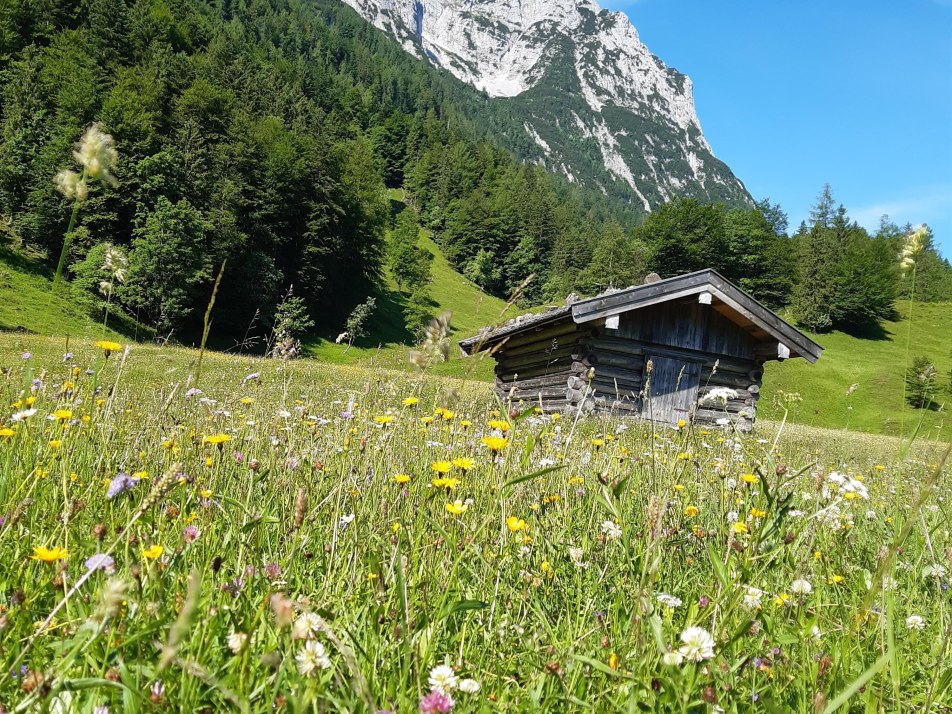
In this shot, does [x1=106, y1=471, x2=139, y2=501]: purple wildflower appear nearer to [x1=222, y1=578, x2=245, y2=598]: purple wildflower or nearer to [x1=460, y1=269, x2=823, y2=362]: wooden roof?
[x1=222, y1=578, x2=245, y2=598]: purple wildflower

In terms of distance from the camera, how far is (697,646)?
118cm

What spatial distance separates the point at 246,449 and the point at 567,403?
10558 millimetres

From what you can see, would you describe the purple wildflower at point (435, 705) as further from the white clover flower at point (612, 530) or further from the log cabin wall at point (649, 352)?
the log cabin wall at point (649, 352)

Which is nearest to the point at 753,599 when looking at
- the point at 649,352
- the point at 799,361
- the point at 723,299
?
the point at 723,299

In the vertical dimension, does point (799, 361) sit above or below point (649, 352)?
above

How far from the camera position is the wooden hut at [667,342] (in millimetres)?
12727

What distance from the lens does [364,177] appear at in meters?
59.6

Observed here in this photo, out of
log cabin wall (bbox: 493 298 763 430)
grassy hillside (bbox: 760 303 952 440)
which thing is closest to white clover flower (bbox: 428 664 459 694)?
log cabin wall (bbox: 493 298 763 430)

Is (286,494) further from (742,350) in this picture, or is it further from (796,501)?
(742,350)

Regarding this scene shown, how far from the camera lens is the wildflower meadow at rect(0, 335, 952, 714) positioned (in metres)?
1.12

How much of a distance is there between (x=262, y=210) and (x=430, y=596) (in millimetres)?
45834

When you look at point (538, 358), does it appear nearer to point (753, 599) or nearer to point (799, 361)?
point (753, 599)

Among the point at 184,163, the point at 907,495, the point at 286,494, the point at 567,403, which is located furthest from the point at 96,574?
the point at 184,163

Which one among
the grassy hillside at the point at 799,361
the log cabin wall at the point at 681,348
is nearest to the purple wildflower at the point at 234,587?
the grassy hillside at the point at 799,361
